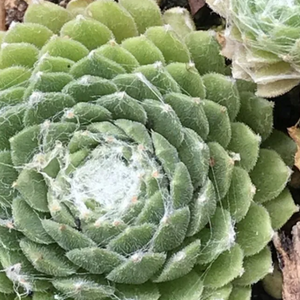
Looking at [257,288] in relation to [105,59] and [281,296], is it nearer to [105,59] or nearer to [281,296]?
[281,296]

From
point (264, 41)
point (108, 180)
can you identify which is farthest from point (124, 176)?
point (264, 41)

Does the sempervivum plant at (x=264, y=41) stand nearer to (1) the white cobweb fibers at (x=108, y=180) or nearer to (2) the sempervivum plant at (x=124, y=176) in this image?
(2) the sempervivum plant at (x=124, y=176)

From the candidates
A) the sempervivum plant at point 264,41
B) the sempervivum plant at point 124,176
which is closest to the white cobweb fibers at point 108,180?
the sempervivum plant at point 124,176

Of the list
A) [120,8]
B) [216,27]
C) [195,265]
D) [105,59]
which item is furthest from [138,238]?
[216,27]

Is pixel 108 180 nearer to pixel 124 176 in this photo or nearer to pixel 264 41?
pixel 124 176

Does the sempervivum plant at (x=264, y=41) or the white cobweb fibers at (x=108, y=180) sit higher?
the sempervivum plant at (x=264, y=41)
